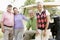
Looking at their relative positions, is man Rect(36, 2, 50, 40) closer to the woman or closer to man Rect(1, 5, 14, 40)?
the woman

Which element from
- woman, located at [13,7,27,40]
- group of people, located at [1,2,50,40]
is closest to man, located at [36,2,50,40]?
group of people, located at [1,2,50,40]

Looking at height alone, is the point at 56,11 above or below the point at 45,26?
above

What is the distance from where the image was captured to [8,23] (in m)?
2.69

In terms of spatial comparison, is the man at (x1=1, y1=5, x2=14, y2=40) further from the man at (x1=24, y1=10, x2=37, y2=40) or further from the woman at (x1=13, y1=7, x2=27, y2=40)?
the man at (x1=24, y1=10, x2=37, y2=40)

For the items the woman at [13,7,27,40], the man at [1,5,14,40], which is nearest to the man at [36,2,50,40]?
the woman at [13,7,27,40]

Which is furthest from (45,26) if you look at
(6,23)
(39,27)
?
(6,23)

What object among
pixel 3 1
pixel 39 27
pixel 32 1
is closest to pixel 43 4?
pixel 32 1

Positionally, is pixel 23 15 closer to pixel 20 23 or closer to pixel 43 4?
pixel 20 23

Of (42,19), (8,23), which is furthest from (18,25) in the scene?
(42,19)

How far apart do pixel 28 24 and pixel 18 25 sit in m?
0.14

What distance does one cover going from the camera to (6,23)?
8.82ft

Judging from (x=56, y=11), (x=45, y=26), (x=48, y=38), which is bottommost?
(x=48, y=38)

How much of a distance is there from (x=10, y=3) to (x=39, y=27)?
517 millimetres

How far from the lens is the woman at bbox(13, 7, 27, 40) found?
2.72m
